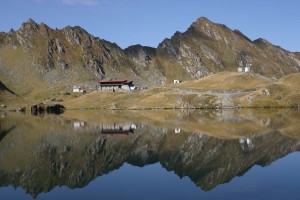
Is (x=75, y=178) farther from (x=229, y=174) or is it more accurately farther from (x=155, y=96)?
(x=155, y=96)

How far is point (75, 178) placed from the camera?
4438 cm

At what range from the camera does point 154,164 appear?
53656 mm

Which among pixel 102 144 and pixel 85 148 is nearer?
pixel 85 148

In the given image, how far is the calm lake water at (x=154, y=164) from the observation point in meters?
37.9

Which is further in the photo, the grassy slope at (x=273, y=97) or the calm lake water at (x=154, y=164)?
the grassy slope at (x=273, y=97)

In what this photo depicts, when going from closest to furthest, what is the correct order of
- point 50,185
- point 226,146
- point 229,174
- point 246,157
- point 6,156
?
point 50,185 → point 229,174 → point 246,157 → point 6,156 → point 226,146

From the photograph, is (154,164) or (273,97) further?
(273,97)

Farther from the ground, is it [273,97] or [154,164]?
[273,97]

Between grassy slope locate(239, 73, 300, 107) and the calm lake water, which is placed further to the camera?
grassy slope locate(239, 73, 300, 107)

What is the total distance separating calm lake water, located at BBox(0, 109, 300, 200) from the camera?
3788cm

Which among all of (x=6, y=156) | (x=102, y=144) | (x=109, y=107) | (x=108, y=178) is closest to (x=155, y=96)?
(x=109, y=107)

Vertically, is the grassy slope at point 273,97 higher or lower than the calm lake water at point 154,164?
higher

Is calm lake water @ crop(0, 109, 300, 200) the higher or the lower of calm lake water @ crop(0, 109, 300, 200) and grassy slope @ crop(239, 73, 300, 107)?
the lower

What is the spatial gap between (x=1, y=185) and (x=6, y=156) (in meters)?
19.0
